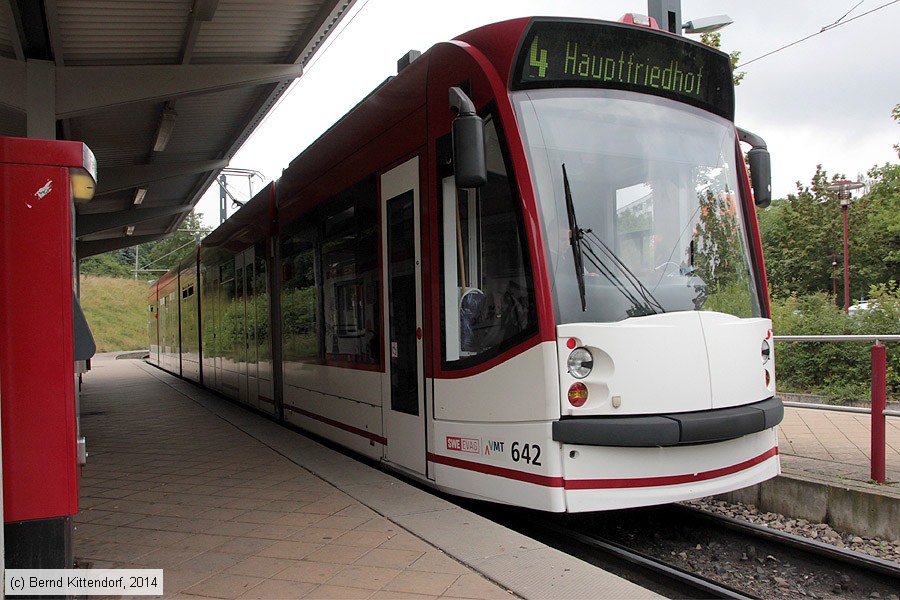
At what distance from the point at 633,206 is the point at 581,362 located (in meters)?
1.13

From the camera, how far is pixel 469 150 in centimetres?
407

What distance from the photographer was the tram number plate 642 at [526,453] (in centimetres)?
409

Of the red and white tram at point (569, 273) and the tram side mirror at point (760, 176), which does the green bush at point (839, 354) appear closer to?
the tram side mirror at point (760, 176)

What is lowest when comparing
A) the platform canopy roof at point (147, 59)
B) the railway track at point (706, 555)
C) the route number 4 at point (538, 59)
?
the railway track at point (706, 555)

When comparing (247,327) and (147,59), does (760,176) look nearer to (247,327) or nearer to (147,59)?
(147,59)

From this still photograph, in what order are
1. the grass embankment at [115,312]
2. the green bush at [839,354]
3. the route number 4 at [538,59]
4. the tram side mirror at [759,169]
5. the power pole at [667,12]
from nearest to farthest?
the route number 4 at [538,59]
the tram side mirror at [759,169]
the power pole at [667,12]
the green bush at [839,354]
the grass embankment at [115,312]

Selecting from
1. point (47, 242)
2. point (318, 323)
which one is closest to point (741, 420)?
point (47, 242)

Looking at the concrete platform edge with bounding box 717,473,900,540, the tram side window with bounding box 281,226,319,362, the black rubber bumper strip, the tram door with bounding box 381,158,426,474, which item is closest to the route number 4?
the tram door with bounding box 381,158,426,474

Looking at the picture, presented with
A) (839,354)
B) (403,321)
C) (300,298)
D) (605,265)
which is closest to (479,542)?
(605,265)

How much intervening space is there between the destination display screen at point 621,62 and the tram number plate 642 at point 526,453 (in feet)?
7.04

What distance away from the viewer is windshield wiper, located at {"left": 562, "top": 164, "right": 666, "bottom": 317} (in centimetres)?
426

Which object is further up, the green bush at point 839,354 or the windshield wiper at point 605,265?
the windshield wiper at point 605,265

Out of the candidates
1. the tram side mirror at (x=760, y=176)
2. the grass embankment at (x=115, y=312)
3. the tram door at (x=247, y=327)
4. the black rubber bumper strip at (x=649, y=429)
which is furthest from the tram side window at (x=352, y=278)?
the grass embankment at (x=115, y=312)

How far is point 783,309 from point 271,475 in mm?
10643
